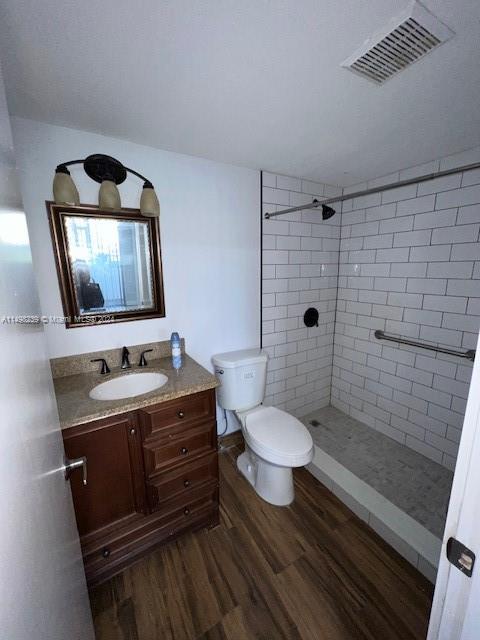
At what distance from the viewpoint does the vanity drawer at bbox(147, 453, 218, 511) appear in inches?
49.0

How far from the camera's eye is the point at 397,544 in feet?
4.41

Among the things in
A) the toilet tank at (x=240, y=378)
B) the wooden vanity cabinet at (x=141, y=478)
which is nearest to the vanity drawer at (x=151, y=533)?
the wooden vanity cabinet at (x=141, y=478)

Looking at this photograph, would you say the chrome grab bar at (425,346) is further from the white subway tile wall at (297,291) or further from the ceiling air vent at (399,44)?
the ceiling air vent at (399,44)

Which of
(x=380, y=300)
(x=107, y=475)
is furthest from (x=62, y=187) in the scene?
(x=380, y=300)

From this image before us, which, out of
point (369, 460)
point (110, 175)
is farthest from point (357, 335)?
point (110, 175)

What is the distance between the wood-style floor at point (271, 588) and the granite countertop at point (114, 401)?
2.82 feet

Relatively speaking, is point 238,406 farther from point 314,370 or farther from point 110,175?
point 110,175

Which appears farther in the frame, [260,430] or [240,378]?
[240,378]

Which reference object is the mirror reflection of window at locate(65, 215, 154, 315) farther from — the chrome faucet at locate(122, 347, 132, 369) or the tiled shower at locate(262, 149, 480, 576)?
the tiled shower at locate(262, 149, 480, 576)

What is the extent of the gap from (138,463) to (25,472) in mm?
877

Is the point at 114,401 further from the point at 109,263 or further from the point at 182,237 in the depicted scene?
the point at 182,237

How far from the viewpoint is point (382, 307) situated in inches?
82.2

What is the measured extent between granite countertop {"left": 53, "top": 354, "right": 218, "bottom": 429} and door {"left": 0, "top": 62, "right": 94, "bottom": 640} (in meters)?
0.37

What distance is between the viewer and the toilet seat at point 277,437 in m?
1.41
